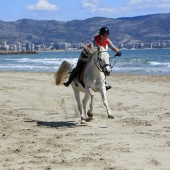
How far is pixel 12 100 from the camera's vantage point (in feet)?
50.2

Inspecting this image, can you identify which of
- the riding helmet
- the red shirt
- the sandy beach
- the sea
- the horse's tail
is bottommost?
the sea

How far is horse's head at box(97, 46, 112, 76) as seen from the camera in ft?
32.1

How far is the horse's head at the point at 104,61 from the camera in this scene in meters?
9.78

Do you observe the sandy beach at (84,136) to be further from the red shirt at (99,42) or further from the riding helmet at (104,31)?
the riding helmet at (104,31)

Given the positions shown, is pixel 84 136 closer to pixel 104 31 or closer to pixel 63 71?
pixel 104 31

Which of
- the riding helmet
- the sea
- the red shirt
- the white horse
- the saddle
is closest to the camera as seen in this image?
the white horse

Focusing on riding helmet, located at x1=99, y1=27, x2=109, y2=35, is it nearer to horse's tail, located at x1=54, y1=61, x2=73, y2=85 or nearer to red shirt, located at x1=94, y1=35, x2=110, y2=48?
→ red shirt, located at x1=94, y1=35, x2=110, y2=48

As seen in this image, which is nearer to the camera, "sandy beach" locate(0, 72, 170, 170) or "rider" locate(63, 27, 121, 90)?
"sandy beach" locate(0, 72, 170, 170)

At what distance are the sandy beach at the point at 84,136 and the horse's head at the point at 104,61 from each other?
3.98 ft

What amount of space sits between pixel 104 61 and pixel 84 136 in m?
1.78

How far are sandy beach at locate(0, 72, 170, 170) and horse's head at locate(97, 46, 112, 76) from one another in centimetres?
121

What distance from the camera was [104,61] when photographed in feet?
32.4

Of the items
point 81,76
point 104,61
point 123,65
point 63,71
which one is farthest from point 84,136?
point 123,65

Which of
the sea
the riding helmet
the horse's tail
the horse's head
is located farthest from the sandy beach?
the riding helmet
